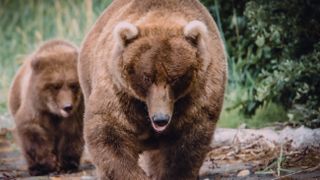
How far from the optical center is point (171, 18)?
225 inches

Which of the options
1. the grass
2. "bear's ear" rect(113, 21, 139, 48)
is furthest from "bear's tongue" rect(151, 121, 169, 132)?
the grass

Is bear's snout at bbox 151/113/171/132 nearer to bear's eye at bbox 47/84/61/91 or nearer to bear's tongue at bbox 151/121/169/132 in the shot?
bear's tongue at bbox 151/121/169/132

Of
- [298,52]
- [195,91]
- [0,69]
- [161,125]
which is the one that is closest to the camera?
[161,125]

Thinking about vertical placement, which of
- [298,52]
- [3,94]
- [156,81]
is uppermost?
[156,81]

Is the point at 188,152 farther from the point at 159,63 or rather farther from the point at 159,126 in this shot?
the point at 159,63

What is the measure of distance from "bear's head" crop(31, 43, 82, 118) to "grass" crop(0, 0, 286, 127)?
3533 millimetres

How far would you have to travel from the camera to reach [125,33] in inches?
214

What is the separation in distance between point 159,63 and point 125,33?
0.32 m

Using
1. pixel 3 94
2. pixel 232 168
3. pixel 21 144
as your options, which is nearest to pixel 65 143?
pixel 21 144

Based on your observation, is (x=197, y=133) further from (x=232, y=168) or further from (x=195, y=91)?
(x=232, y=168)

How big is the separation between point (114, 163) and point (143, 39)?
85cm

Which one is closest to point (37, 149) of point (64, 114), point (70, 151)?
point (70, 151)

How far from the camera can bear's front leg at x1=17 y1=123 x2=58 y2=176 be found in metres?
8.35

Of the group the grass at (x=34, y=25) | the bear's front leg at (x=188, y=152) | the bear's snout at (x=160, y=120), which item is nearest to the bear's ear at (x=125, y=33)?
the bear's snout at (x=160, y=120)
